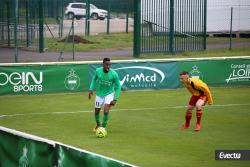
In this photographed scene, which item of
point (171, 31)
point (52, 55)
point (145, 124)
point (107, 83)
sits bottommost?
Result: point (145, 124)

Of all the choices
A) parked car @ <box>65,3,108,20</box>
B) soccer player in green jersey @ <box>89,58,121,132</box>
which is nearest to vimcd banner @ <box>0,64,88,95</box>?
soccer player in green jersey @ <box>89,58,121,132</box>

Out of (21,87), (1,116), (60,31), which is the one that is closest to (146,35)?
(60,31)

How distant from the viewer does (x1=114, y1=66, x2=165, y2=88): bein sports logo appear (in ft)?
93.4

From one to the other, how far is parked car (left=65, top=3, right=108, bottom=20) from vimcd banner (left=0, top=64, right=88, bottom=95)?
2444 centimetres

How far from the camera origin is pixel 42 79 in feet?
88.4

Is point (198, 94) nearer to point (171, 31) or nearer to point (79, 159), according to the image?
point (79, 159)

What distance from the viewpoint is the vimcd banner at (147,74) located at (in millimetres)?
28323

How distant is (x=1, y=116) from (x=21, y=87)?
12.8ft

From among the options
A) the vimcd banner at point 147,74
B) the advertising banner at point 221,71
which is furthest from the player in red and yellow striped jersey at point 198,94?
the advertising banner at point 221,71

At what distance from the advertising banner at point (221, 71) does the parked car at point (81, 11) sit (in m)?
23.0

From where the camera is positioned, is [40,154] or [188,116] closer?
[40,154]

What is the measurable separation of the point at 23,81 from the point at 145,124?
7164 mm

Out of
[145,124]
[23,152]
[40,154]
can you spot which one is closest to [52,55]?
[145,124]

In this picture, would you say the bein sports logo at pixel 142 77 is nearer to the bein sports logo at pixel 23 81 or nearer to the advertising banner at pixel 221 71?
the advertising banner at pixel 221 71
